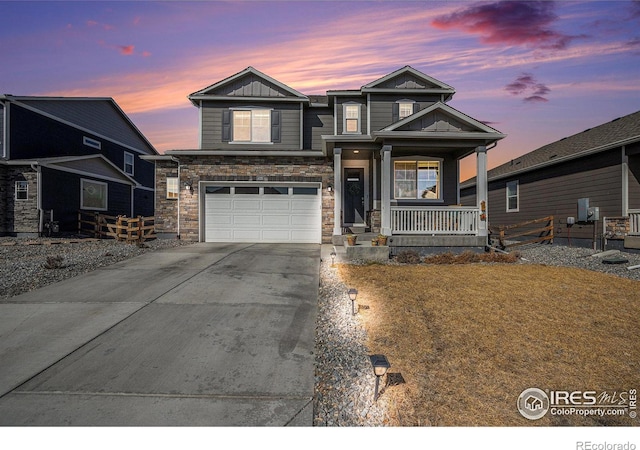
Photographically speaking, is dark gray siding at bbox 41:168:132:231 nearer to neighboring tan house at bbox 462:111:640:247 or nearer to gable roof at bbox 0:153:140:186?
gable roof at bbox 0:153:140:186

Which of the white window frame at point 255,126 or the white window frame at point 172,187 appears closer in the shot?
the white window frame at point 172,187

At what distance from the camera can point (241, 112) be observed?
1410cm

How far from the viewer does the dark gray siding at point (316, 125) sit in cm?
1450

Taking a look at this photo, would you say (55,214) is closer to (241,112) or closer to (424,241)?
(241,112)

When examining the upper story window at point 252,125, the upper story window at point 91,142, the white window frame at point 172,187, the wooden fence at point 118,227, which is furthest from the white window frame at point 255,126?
the upper story window at point 91,142

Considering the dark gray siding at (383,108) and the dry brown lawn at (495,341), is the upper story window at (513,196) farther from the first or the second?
the dry brown lawn at (495,341)

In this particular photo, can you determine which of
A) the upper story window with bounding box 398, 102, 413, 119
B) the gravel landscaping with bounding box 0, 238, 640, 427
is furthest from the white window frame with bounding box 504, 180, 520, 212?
the upper story window with bounding box 398, 102, 413, 119

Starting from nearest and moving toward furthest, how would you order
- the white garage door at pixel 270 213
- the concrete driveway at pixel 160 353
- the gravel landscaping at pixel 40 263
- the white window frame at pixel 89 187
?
the concrete driveway at pixel 160 353
the gravel landscaping at pixel 40 263
the white garage door at pixel 270 213
the white window frame at pixel 89 187

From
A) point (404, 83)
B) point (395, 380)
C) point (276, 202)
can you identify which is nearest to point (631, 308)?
point (395, 380)

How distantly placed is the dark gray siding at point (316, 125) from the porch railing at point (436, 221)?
5.61 meters

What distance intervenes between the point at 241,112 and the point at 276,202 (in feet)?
14.7

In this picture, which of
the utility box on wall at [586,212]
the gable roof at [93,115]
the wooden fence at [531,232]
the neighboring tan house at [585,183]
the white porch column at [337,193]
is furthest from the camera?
the gable roof at [93,115]

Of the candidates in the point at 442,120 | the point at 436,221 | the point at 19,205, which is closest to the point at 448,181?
the point at 442,120

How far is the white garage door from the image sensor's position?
41.9ft
